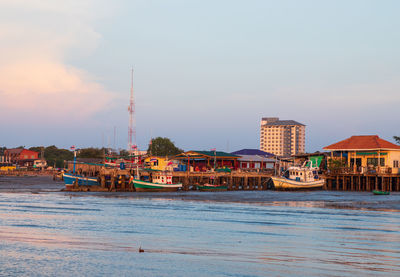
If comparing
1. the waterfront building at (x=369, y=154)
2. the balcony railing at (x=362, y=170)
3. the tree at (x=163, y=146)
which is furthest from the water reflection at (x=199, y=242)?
the tree at (x=163, y=146)

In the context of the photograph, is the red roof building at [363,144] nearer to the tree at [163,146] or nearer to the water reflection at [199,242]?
the water reflection at [199,242]

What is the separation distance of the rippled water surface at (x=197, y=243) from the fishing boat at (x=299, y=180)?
37.0 metres

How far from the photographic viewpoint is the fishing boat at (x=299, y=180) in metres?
82.1

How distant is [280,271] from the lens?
Result: 66.4 ft

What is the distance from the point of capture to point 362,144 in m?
89.2

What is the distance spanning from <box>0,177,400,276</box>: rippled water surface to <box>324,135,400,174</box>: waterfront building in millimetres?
43516

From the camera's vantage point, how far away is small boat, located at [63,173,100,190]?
7756 centimetres

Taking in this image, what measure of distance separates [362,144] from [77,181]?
4581 centimetres

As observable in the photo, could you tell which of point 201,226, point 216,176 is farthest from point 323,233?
point 216,176

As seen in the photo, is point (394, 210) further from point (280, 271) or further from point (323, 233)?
point (280, 271)

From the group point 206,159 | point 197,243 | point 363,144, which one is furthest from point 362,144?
point 197,243

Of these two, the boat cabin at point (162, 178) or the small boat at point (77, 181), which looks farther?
the small boat at point (77, 181)

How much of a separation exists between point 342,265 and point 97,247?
11064mm

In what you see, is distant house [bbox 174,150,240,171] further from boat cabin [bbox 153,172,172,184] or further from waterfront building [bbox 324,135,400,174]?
boat cabin [bbox 153,172,172,184]
